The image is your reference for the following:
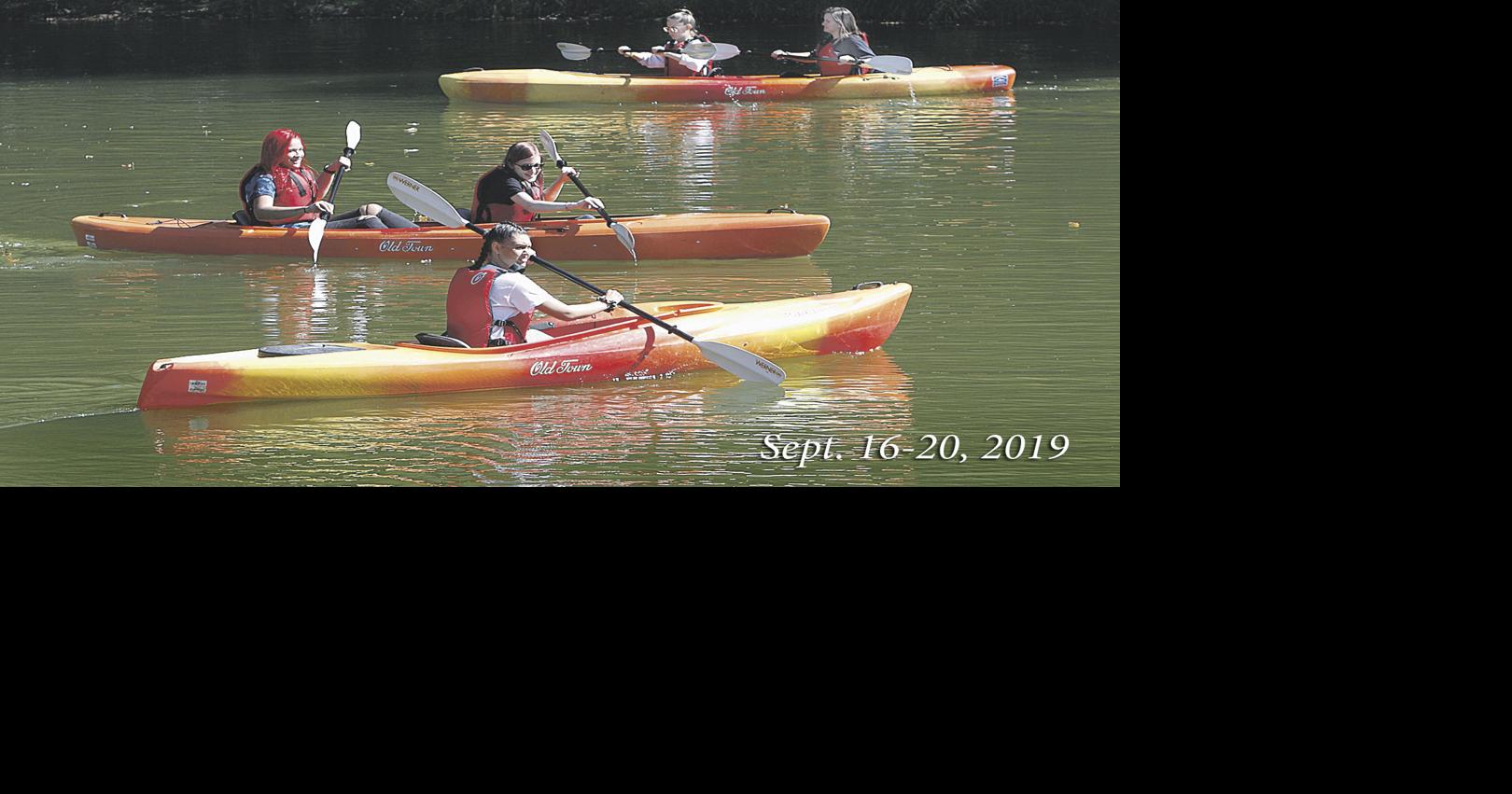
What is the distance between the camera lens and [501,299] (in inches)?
230

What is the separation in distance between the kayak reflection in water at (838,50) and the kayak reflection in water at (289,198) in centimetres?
571

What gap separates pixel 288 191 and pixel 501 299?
2863mm

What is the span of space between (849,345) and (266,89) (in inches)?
339

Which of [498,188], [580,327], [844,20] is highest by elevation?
[844,20]

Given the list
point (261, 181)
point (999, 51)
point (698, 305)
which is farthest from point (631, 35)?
point (698, 305)

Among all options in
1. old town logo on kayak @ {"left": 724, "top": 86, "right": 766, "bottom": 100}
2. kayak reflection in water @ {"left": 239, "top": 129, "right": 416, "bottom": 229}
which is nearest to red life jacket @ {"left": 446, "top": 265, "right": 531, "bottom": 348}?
kayak reflection in water @ {"left": 239, "top": 129, "right": 416, "bottom": 229}

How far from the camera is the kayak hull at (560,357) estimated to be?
18.7 feet

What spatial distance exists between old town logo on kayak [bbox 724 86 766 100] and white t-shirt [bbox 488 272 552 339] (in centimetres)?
749

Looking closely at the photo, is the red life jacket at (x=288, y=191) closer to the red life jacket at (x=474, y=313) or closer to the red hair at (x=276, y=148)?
the red hair at (x=276, y=148)

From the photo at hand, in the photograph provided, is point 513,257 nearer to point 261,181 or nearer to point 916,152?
point 261,181

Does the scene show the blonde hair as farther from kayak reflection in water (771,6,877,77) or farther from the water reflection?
the water reflection

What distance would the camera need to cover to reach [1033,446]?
4.97 m

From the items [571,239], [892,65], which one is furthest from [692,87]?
[571,239]

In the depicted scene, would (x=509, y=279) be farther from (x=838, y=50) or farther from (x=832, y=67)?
(x=838, y=50)
